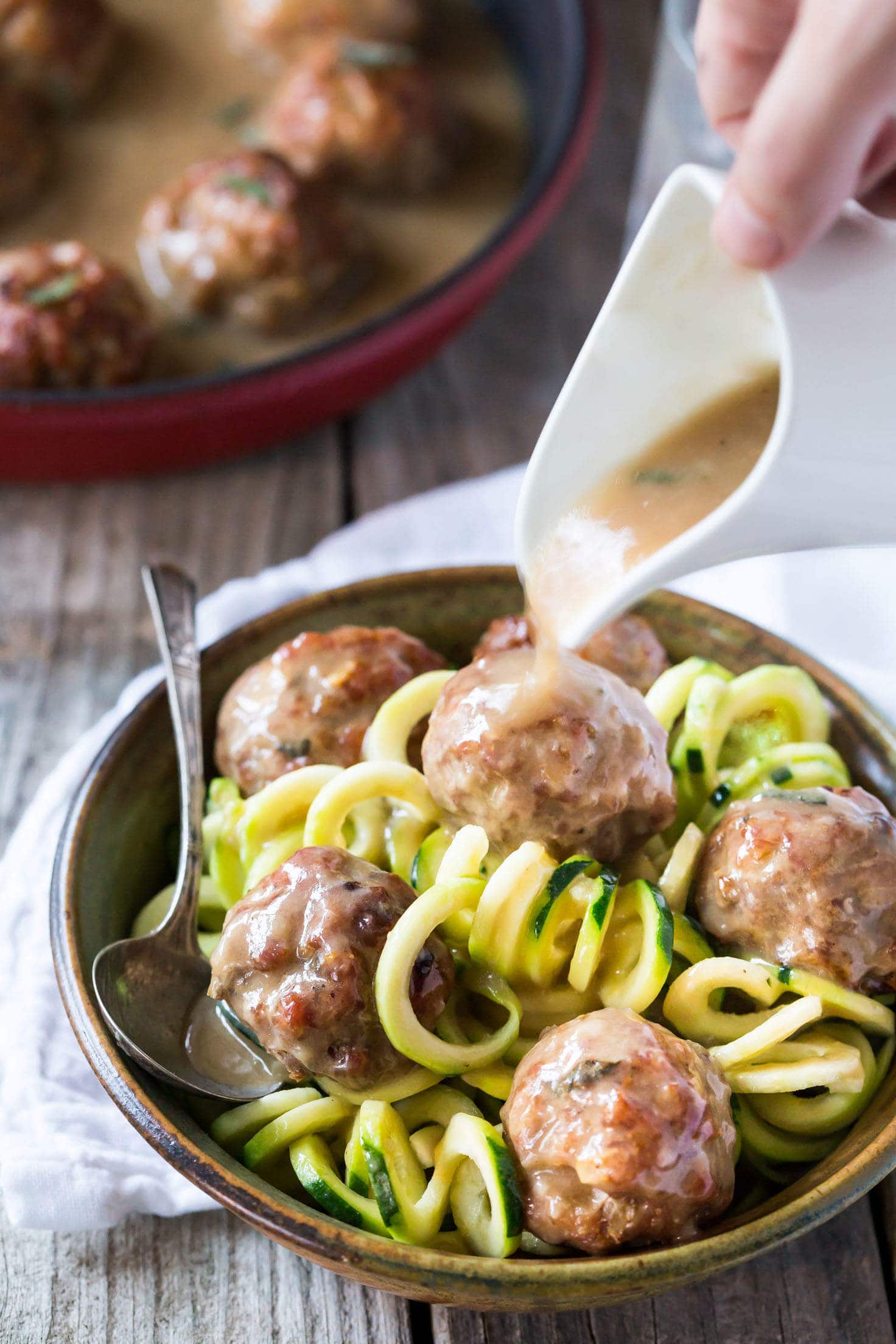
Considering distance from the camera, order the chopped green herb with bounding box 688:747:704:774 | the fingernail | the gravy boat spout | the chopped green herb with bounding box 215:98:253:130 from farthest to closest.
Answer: the chopped green herb with bounding box 215:98:253:130
the chopped green herb with bounding box 688:747:704:774
the gravy boat spout
the fingernail

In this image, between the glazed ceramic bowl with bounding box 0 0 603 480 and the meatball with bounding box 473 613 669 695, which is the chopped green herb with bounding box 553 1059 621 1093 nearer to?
the meatball with bounding box 473 613 669 695

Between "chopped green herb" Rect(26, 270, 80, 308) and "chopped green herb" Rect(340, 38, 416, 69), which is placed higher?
"chopped green herb" Rect(340, 38, 416, 69)

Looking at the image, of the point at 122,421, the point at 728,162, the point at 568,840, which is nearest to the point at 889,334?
the point at 568,840

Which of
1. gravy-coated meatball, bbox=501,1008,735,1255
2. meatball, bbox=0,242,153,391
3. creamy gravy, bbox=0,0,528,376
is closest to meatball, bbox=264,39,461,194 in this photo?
creamy gravy, bbox=0,0,528,376

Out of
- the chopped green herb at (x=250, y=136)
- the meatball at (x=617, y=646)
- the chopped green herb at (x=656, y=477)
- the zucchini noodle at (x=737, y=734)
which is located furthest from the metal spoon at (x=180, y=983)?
the chopped green herb at (x=250, y=136)

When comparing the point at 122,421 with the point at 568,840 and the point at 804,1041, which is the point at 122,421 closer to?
the point at 568,840

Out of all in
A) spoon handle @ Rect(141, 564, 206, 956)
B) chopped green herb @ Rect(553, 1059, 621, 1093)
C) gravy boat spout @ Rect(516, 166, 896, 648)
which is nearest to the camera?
gravy boat spout @ Rect(516, 166, 896, 648)

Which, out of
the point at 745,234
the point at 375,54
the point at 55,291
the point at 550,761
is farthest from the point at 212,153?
the point at 745,234
